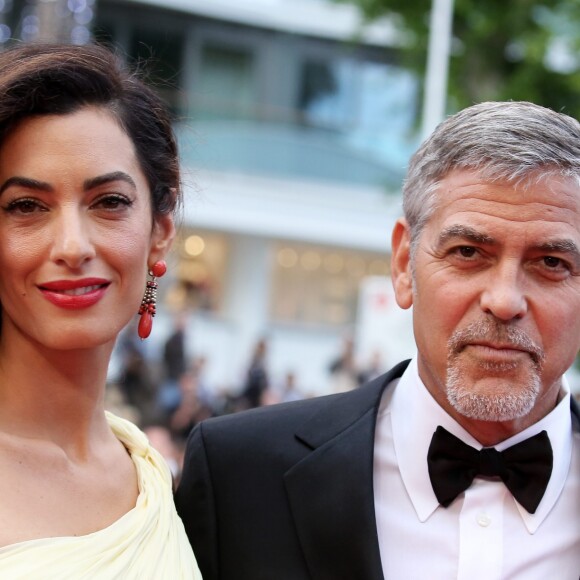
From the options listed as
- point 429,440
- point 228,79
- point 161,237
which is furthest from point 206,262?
point 429,440

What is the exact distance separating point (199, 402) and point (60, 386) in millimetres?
8102

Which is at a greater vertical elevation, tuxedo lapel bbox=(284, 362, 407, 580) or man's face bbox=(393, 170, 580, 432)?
man's face bbox=(393, 170, 580, 432)

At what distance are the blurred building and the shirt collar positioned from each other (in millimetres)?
15025

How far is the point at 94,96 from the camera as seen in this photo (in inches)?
Answer: 104

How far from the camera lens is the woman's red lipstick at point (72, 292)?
2473mm

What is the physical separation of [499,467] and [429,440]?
0.22 metres

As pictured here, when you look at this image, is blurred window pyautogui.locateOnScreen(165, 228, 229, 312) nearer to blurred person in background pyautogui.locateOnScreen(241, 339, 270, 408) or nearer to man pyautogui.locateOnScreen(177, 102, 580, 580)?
blurred person in background pyautogui.locateOnScreen(241, 339, 270, 408)

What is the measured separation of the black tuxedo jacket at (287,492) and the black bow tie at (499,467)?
0.64 feet

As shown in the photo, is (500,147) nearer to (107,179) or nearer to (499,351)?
(499,351)

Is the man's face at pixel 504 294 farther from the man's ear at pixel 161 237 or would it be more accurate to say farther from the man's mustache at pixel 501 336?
the man's ear at pixel 161 237

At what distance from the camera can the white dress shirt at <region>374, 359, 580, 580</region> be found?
2.56 meters

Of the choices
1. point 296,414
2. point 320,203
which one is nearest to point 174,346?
point 320,203

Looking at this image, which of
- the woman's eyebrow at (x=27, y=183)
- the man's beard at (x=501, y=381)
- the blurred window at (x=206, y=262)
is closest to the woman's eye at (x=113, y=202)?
the woman's eyebrow at (x=27, y=183)

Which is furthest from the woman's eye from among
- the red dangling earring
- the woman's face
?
the red dangling earring
